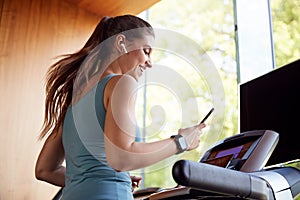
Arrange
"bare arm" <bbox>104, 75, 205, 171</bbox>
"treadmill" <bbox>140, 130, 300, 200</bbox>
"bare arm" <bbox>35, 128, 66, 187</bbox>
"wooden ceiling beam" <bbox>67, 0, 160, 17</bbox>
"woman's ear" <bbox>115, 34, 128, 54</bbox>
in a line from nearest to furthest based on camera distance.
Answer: "treadmill" <bbox>140, 130, 300, 200</bbox>, "bare arm" <bbox>104, 75, 205, 171</bbox>, "woman's ear" <bbox>115, 34, 128, 54</bbox>, "bare arm" <bbox>35, 128, 66, 187</bbox>, "wooden ceiling beam" <bbox>67, 0, 160, 17</bbox>

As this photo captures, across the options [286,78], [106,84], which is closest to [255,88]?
[286,78]

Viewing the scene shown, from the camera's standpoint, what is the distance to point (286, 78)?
1.84 m

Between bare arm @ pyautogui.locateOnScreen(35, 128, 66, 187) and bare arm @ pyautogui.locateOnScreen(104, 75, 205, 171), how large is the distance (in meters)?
0.38

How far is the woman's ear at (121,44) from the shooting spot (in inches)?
52.1

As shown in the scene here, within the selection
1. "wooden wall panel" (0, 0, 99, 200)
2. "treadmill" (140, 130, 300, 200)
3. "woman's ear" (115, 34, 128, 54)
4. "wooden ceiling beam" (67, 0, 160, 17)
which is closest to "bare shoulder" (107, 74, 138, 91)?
"woman's ear" (115, 34, 128, 54)

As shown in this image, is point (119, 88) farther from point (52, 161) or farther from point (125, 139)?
point (52, 161)

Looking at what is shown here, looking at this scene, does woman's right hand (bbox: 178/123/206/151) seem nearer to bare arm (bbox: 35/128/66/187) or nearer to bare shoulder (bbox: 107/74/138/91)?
bare shoulder (bbox: 107/74/138/91)

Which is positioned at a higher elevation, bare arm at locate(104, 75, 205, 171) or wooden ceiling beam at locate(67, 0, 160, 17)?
wooden ceiling beam at locate(67, 0, 160, 17)

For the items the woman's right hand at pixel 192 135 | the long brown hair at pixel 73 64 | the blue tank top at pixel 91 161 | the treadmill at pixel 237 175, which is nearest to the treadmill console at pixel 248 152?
the treadmill at pixel 237 175

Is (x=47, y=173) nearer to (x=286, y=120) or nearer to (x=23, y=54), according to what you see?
(x=286, y=120)

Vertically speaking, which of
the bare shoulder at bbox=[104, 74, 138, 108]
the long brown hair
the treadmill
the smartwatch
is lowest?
the treadmill

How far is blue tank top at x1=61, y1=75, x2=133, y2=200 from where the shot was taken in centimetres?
113

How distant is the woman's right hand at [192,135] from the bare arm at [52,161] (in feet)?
1.53

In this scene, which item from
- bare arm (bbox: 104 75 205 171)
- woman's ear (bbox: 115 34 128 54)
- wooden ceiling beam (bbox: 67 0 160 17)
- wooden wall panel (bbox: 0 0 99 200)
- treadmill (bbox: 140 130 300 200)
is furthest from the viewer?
wooden ceiling beam (bbox: 67 0 160 17)
